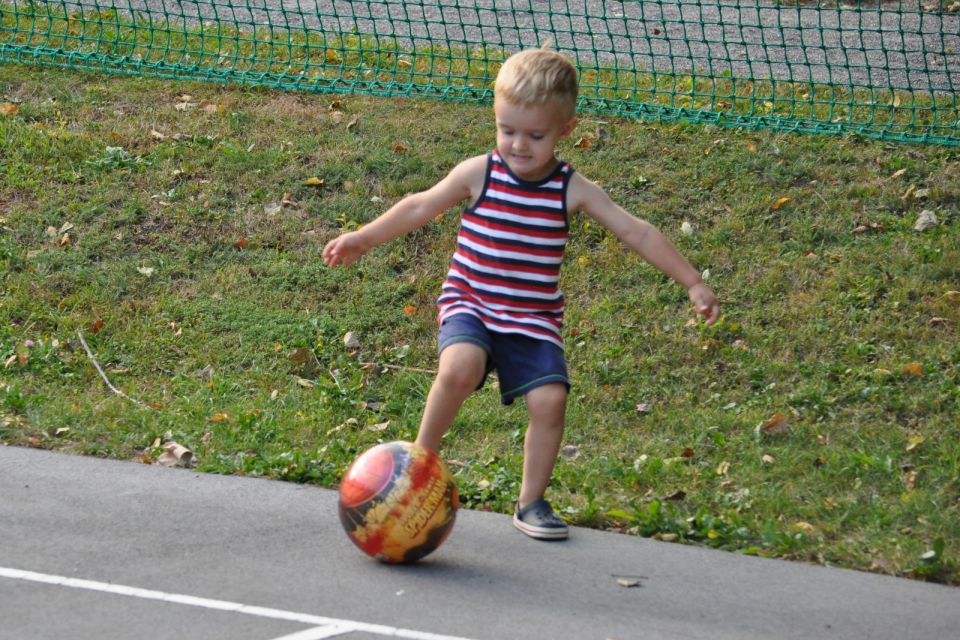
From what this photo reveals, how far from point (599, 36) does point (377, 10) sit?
1819mm

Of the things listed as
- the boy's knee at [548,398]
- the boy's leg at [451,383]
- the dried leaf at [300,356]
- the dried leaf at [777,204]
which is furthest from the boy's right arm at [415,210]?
the dried leaf at [777,204]

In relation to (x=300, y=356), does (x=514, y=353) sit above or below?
above

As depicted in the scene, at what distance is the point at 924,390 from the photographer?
5.59 metres

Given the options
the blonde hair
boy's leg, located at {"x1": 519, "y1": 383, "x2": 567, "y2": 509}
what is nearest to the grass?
boy's leg, located at {"x1": 519, "y1": 383, "x2": 567, "y2": 509}

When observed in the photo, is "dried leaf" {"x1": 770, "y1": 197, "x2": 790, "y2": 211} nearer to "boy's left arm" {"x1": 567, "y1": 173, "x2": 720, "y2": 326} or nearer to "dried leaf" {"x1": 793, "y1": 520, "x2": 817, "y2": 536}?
"dried leaf" {"x1": 793, "y1": 520, "x2": 817, "y2": 536}

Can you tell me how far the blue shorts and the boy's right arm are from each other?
387 millimetres

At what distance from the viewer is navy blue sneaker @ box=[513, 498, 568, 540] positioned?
4.59 meters

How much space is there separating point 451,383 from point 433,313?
2138 millimetres

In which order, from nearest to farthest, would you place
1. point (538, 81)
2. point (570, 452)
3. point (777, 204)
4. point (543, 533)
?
point (538, 81)
point (543, 533)
point (570, 452)
point (777, 204)

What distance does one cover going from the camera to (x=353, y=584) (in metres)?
4.17

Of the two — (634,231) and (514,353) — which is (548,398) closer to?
(514,353)

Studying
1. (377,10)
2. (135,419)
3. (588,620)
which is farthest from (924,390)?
(377,10)

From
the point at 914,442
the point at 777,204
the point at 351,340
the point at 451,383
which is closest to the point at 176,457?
the point at 351,340

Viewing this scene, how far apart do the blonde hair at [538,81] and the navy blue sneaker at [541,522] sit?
1476 millimetres
